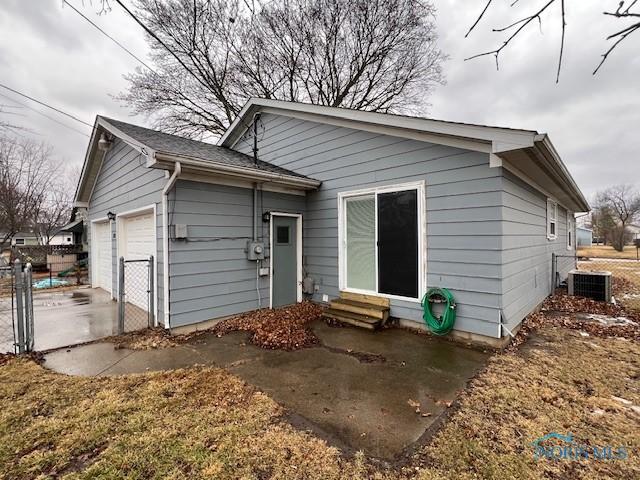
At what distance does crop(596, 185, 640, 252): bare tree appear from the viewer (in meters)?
32.0

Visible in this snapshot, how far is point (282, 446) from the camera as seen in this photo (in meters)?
2.05

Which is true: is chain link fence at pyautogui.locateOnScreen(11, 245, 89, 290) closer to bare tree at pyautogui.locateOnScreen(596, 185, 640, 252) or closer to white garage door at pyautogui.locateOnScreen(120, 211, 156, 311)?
white garage door at pyautogui.locateOnScreen(120, 211, 156, 311)

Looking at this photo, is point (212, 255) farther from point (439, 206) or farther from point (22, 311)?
point (439, 206)

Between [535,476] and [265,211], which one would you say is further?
[265,211]

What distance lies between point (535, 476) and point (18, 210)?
19.1 metres

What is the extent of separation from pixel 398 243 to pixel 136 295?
553 centimetres

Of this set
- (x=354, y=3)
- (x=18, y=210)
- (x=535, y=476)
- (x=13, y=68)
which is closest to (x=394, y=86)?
(x=354, y=3)

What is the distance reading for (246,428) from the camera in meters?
2.25

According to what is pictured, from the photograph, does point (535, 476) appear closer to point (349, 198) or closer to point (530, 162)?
point (530, 162)

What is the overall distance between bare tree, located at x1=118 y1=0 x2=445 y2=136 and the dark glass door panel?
26.8 ft

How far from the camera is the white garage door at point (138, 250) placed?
556 cm

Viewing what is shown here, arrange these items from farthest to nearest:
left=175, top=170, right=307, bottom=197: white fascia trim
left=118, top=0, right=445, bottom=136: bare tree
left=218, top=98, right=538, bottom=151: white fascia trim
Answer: left=118, top=0, right=445, bottom=136: bare tree < left=175, top=170, right=307, bottom=197: white fascia trim < left=218, top=98, right=538, bottom=151: white fascia trim
